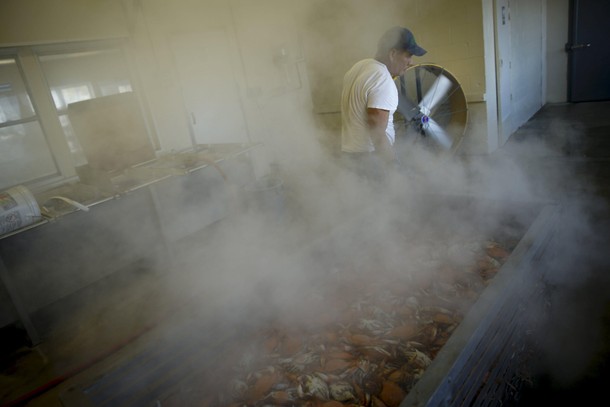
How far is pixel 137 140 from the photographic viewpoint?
3484 mm

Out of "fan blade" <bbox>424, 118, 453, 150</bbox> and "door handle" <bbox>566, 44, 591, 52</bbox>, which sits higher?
"door handle" <bbox>566, 44, 591, 52</bbox>

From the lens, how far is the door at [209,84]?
4.69m

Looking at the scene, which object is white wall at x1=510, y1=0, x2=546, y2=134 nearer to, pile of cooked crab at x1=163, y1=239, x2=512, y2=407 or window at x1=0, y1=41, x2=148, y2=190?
pile of cooked crab at x1=163, y1=239, x2=512, y2=407

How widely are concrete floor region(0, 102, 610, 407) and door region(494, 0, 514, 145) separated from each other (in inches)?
21.4

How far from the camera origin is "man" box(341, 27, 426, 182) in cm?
256

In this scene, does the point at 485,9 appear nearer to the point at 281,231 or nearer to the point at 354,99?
the point at 354,99

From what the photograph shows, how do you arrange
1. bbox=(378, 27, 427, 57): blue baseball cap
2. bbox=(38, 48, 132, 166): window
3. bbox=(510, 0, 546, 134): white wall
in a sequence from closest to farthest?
bbox=(378, 27, 427, 57): blue baseball cap < bbox=(38, 48, 132, 166): window < bbox=(510, 0, 546, 134): white wall

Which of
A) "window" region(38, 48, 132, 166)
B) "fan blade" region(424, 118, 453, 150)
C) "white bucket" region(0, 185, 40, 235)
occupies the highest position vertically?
"window" region(38, 48, 132, 166)

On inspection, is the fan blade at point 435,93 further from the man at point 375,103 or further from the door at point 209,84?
the door at point 209,84

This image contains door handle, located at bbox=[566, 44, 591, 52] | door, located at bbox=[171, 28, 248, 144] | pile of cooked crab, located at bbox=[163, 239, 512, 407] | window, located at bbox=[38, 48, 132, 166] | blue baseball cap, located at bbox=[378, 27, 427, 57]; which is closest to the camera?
pile of cooked crab, located at bbox=[163, 239, 512, 407]

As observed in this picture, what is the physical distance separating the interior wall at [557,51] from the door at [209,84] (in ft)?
18.0

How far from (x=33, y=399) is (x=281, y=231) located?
1.96m

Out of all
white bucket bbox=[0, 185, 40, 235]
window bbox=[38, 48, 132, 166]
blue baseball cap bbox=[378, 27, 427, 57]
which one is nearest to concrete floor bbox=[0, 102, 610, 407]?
white bucket bbox=[0, 185, 40, 235]

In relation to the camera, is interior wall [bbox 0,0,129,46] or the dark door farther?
the dark door
